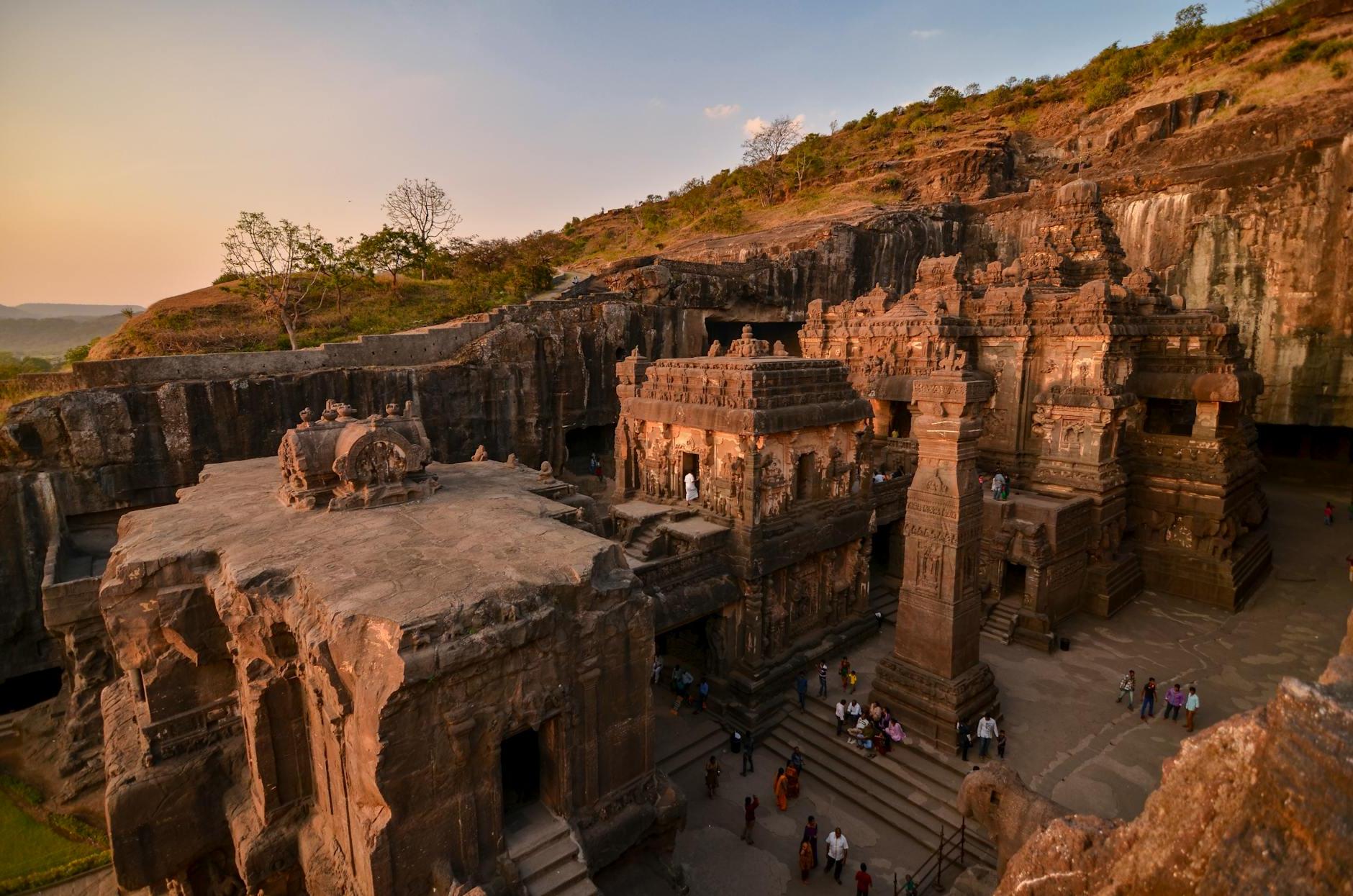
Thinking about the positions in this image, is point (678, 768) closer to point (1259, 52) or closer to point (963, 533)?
point (963, 533)

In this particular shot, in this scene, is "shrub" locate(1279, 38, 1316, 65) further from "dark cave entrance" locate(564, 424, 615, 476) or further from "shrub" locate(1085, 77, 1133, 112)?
"dark cave entrance" locate(564, 424, 615, 476)

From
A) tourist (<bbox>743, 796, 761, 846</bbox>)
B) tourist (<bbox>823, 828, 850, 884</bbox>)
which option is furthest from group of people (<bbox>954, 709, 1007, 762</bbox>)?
tourist (<bbox>743, 796, 761, 846</bbox>)

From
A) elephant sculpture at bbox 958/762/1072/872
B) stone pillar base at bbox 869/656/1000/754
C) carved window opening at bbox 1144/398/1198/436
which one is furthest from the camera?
carved window opening at bbox 1144/398/1198/436

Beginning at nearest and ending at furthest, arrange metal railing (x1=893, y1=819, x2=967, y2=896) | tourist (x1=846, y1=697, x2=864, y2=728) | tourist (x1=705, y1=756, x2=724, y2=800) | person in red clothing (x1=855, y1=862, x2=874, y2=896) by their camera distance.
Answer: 1. person in red clothing (x1=855, y1=862, x2=874, y2=896)
2. metal railing (x1=893, y1=819, x2=967, y2=896)
3. tourist (x1=705, y1=756, x2=724, y2=800)
4. tourist (x1=846, y1=697, x2=864, y2=728)

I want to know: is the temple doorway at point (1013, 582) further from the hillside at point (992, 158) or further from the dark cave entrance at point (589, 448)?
the hillside at point (992, 158)

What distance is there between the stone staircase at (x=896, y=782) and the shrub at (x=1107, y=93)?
167ft

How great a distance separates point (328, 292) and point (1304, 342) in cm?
4279

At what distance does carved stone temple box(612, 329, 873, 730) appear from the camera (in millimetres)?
14299

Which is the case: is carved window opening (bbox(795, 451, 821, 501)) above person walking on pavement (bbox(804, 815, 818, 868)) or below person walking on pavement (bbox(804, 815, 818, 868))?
above

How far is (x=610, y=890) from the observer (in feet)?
29.9

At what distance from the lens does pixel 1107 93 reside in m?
45.2

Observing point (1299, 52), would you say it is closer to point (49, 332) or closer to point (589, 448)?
point (589, 448)

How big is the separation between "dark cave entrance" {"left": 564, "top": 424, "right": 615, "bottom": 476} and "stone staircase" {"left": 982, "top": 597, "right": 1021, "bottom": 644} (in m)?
16.2

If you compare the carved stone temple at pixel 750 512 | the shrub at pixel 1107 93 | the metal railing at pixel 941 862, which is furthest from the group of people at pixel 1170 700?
the shrub at pixel 1107 93
